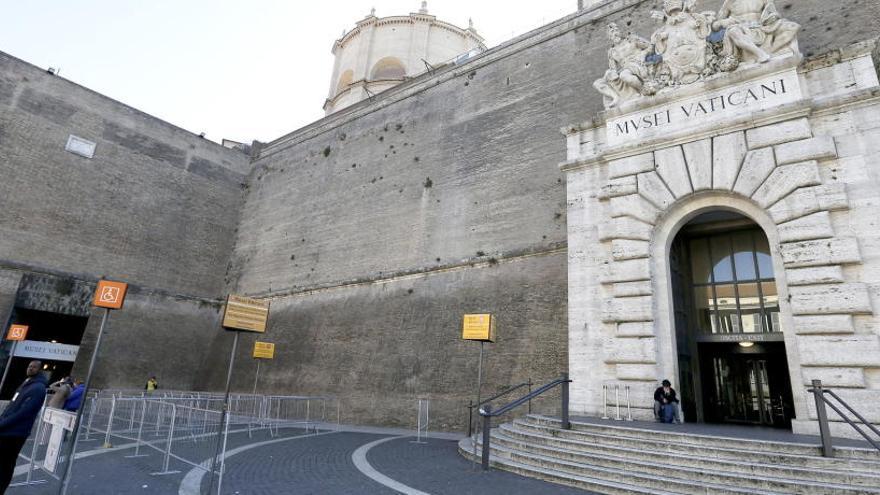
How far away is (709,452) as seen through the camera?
19.4 ft

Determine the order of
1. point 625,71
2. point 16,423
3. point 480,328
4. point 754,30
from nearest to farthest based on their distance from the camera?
1. point 16,423
2. point 754,30
3. point 480,328
4. point 625,71

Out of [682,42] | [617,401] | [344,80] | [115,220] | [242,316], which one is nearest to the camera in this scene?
[242,316]

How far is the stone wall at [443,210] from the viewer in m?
12.5

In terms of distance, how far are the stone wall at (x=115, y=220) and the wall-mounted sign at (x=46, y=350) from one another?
0.76 metres

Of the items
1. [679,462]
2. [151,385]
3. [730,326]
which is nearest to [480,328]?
[679,462]

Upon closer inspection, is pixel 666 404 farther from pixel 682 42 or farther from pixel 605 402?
pixel 682 42

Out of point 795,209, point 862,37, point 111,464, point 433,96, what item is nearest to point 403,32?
point 433,96

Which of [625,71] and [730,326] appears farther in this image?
[625,71]

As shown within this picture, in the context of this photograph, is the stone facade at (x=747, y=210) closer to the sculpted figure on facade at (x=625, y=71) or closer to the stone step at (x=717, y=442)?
the sculpted figure on facade at (x=625, y=71)

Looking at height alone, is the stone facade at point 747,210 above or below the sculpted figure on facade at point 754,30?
below

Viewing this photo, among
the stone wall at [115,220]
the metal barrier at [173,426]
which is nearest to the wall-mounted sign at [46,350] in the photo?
the stone wall at [115,220]

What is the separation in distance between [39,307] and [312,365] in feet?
34.7

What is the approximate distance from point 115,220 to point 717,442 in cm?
2235

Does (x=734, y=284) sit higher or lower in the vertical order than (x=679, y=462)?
higher
